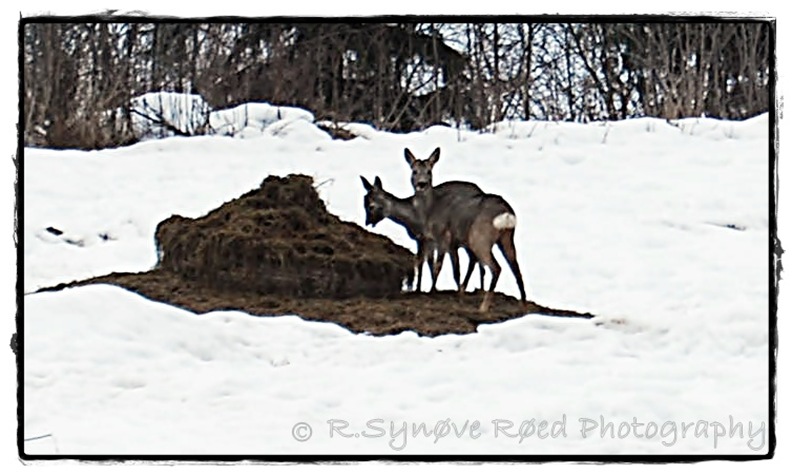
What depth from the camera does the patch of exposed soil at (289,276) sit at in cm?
506

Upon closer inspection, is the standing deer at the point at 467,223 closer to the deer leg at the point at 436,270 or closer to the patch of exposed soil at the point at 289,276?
the deer leg at the point at 436,270

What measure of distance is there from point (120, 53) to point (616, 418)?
2161 millimetres

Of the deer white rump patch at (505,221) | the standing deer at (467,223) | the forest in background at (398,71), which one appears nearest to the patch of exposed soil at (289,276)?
the standing deer at (467,223)

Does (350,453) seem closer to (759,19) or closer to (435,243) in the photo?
(435,243)

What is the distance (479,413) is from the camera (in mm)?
4969

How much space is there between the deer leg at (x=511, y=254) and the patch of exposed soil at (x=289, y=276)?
2.1 inches

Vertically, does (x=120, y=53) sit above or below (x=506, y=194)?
above

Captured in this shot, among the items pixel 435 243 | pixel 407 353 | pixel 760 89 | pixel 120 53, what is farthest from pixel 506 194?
pixel 120 53

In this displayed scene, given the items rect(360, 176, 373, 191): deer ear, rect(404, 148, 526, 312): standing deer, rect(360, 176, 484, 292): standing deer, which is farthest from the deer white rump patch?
rect(360, 176, 373, 191): deer ear

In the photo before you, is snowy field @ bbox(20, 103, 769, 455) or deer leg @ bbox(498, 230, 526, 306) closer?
snowy field @ bbox(20, 103, 769, 455)

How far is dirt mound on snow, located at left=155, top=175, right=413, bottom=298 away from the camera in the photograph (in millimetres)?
5070

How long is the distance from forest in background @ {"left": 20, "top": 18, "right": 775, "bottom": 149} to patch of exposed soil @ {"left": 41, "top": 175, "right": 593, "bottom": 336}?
36 cm

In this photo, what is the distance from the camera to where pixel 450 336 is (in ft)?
16.5

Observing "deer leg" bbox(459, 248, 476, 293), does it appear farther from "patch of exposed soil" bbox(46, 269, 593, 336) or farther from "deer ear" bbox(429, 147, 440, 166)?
"deer ear" bbox(429, 147, 440, 166)
